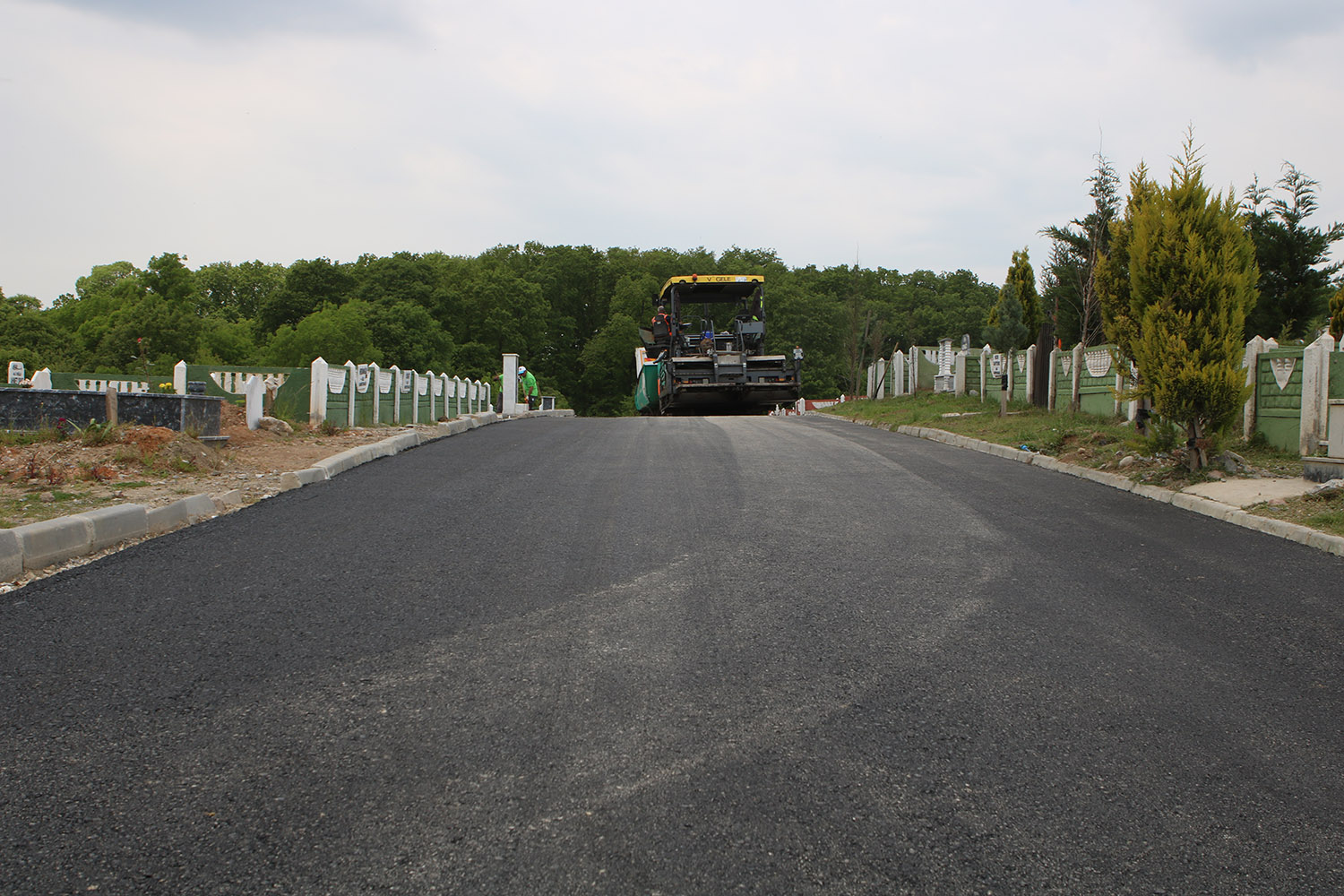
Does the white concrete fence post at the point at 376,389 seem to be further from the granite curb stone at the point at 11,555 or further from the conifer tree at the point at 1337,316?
the conifer tree at the point at 1337,316

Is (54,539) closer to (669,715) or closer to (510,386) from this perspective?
(669,715)

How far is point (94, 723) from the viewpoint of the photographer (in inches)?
124

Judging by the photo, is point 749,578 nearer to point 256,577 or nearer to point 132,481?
point 256,577

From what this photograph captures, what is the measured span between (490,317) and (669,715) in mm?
65010

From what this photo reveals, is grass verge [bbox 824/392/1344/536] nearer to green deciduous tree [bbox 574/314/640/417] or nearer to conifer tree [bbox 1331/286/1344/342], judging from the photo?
conifer tree [bbox 1331/286/1344/342]

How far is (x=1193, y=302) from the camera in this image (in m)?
9.63

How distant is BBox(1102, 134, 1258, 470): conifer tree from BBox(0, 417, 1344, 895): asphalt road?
3.44 meters

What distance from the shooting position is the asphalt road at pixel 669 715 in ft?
7.84

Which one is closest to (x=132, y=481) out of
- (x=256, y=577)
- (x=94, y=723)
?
(x=256, y=577)

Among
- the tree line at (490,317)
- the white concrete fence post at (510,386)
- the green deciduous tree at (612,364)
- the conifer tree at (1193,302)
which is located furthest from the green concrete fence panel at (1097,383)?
the green deciduous tree at (612,364)

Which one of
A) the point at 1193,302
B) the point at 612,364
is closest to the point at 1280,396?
the point at 1193,302

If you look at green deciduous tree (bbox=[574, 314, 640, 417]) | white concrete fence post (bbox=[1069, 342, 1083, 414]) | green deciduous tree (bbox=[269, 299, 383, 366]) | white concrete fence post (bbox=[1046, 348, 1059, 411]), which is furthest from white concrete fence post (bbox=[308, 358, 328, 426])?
green deciduous tree (bbox=[574, 314, 640, 417])

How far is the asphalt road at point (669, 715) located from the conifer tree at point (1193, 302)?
3.44 m

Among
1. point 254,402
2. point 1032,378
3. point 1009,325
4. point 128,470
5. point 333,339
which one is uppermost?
point 333,339
